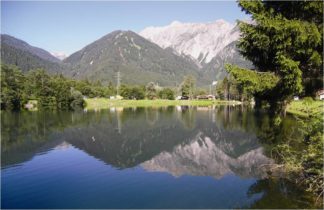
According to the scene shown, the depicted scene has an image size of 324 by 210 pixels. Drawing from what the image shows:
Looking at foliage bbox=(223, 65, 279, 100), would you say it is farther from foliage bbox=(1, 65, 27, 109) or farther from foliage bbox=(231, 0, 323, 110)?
foliage bbox=(1, 65, 27, 109)

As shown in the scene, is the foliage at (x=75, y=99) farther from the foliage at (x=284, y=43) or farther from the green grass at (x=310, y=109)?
the foliage at (x=284, y=43)

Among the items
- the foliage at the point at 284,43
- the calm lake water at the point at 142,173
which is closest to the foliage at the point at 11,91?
the calm lake water at the point at 142,173

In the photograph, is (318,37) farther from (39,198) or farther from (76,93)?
(76,93)

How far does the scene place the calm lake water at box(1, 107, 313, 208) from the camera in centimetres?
2031

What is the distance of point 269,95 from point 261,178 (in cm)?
613

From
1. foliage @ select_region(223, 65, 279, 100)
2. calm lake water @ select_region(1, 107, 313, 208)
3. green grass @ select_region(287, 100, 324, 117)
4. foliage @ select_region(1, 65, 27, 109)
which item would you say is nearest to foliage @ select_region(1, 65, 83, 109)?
foliage @ select_region(1, 65, 27, 109)

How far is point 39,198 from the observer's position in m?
21.4

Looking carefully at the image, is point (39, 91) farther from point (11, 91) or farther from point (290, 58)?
point (290, 58)

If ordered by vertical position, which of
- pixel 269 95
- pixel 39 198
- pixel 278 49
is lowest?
pixel 39 198

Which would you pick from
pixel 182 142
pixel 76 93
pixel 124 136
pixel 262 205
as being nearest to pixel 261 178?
pixel 262 205

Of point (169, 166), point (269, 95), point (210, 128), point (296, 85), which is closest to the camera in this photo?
point (296, 85)

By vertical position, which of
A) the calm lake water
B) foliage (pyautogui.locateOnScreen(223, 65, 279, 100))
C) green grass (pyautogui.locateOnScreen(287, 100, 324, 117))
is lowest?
the calm lake water

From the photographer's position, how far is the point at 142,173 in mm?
28047

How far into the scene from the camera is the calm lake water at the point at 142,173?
20.3 m
